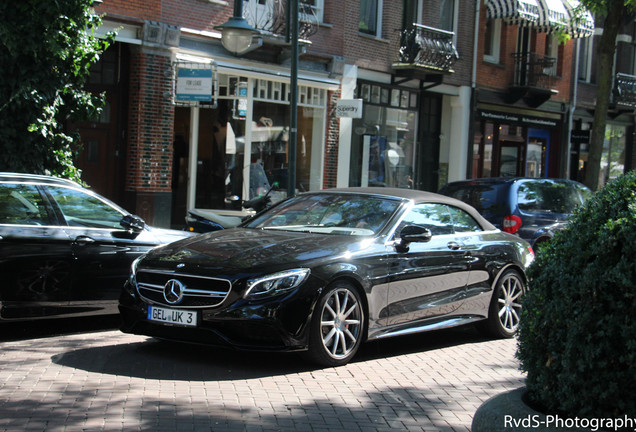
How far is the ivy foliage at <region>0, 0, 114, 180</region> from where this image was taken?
35.3 ft

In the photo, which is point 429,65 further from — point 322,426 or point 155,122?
point 322,426

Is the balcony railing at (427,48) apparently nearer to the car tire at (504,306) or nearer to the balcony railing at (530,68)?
the balcony railing at (530,68)

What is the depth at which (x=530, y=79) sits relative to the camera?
2653 centimetres

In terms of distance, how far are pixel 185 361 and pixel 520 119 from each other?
22785mm

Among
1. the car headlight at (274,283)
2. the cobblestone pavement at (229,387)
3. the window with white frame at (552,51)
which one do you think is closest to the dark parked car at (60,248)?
the cobblestone pavement at (229,387)

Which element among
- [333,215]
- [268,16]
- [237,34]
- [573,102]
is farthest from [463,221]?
[573,102]

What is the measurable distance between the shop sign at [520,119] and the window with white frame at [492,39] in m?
1.77

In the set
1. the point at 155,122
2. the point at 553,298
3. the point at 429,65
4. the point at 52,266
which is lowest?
the point at 52,266

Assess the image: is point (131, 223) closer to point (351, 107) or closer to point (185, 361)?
point (185, 361)

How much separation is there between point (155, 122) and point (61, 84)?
493cm

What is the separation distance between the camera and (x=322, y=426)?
492 cm

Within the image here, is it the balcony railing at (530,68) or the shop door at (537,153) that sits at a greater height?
the balcony railing at (530,68)

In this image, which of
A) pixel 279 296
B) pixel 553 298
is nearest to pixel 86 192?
pixel 279 296

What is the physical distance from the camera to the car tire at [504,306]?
8.25 meters
